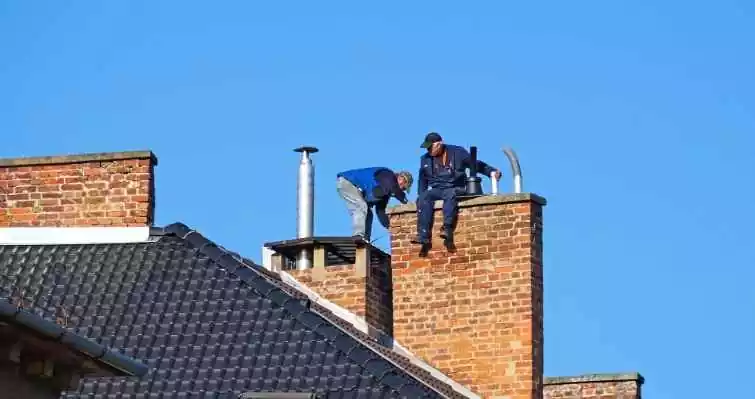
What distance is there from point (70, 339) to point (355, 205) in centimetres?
1354

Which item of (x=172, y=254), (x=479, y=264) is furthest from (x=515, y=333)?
(x=172, y=254)

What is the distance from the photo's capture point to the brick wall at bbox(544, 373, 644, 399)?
3047cm

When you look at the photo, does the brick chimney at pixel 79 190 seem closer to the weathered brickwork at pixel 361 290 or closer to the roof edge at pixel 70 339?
the weathered brickwork at pixel 361 290

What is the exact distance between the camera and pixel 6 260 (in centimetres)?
2300

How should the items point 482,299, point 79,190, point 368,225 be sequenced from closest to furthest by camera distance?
point 79,190
point 482,299
point 368,225

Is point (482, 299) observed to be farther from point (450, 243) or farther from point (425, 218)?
point (425, 218)

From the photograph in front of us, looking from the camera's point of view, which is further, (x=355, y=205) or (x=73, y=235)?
(x=355, y=205)

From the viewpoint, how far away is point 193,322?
2159 cm

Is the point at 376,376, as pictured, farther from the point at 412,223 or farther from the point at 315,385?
the point at 412,223

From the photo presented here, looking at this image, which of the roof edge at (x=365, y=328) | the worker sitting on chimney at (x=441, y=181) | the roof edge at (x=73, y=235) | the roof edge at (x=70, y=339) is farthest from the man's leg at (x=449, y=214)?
the roof edge at (x=70, y=339)

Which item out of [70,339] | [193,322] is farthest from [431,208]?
[70,339]

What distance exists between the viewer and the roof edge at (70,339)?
15.3 meters

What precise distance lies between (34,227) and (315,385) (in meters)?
4.56

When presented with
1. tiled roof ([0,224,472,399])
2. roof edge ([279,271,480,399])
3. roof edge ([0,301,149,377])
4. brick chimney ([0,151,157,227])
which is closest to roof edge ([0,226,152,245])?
tiled roof ([0,224,472,399])
